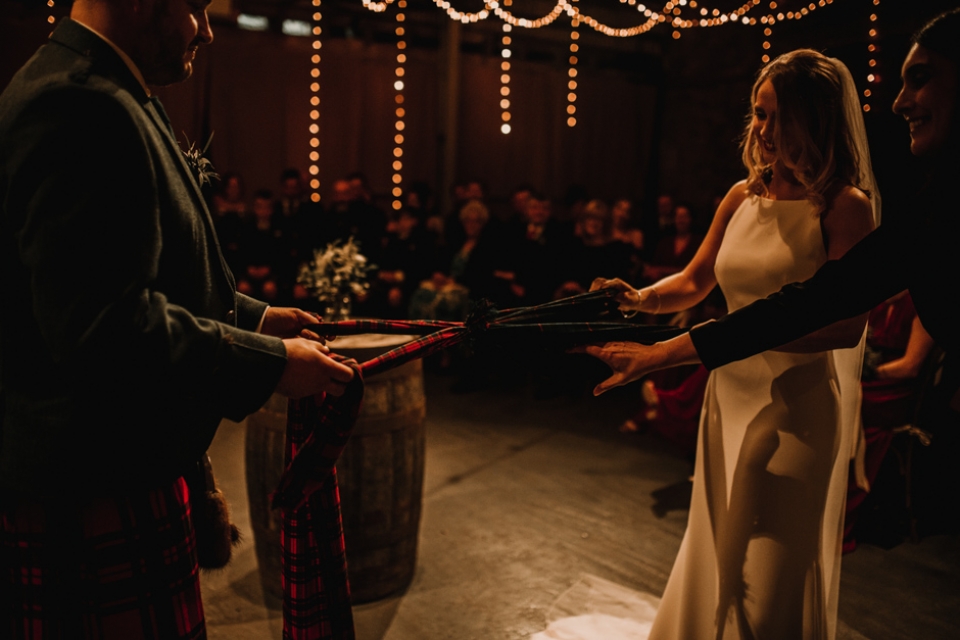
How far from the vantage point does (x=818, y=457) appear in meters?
1.88

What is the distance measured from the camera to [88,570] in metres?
1.21

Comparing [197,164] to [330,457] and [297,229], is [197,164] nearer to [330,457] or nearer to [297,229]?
[330,457]

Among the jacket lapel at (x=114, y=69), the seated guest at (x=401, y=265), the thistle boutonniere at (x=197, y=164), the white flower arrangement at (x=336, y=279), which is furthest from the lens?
the seated guest at (x=401, y=265)

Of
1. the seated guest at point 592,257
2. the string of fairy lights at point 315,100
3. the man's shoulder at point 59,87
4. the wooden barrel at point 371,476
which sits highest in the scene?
the string of fairy lights at point 315,100

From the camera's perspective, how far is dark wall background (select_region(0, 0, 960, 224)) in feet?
22.4

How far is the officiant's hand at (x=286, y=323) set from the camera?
1684 mm

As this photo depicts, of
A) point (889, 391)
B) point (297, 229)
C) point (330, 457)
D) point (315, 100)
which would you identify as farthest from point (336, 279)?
point (315, 100)

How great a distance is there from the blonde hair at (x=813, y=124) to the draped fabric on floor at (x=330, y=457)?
0.52 meters

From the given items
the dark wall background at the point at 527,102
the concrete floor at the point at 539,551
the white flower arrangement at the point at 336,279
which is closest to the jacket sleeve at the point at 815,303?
the concrete floor at the point at 539,551

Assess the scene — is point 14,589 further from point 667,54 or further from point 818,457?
point 667,54

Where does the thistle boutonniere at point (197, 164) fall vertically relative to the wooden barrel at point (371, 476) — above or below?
above

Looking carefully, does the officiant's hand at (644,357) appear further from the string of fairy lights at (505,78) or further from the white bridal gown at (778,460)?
the string of fairy lights at (505,78)

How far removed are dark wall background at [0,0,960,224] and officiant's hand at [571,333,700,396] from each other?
14.9ft

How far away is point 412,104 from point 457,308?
3.38 metres
